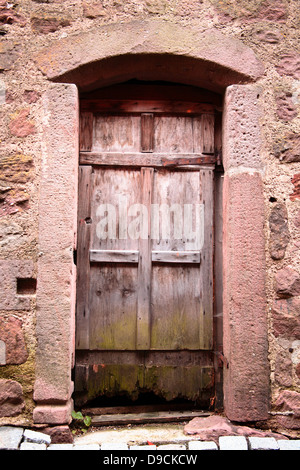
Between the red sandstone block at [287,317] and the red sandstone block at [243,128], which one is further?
the red sandstone block at [243,128]

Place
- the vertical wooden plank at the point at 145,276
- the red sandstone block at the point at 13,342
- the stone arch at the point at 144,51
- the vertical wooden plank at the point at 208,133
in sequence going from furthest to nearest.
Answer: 1. the vertical wooden plank at the point at 208,133
2. the vertical wooden plank at the point at 145,276
3. the stone arch at the point at 144,51
4. the red sandstone block at the point at 13,342

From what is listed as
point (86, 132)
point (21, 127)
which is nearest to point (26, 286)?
point (21, 127)

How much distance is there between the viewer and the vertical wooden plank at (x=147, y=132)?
7.41 ft

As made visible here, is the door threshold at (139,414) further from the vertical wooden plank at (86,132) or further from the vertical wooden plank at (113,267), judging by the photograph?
the vertical wooden plank at (86,132)

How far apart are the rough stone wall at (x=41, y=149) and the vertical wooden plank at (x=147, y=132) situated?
59 centimetres

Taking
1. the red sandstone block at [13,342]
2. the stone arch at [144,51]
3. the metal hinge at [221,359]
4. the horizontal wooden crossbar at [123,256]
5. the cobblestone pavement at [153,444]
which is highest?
the stone arch at [144,51]

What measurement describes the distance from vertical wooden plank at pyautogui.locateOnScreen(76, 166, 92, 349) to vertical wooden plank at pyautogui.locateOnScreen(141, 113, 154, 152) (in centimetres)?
40

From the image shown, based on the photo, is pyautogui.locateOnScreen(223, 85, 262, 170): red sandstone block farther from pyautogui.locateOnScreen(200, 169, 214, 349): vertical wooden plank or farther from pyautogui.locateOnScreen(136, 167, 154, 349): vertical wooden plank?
pyautogui.locateOnScreen(136, 167, 154, 349): vertical wooden plank

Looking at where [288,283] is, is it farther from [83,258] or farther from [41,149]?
[41,149]

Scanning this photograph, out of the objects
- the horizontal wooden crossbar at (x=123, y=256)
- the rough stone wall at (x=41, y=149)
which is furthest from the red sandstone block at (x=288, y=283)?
the horizontal wooden crossbar at (x=123, y=256)

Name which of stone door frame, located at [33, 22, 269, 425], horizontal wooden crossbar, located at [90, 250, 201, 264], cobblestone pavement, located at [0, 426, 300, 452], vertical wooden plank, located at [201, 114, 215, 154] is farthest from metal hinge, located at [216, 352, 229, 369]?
vertical wooden plank, located at [201, 114, 215, 154]

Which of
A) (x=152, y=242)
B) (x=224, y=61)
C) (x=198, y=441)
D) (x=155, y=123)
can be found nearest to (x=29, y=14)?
(x=155, y=123)

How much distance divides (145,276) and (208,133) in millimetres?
1055

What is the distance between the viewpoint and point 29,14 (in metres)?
2.12
